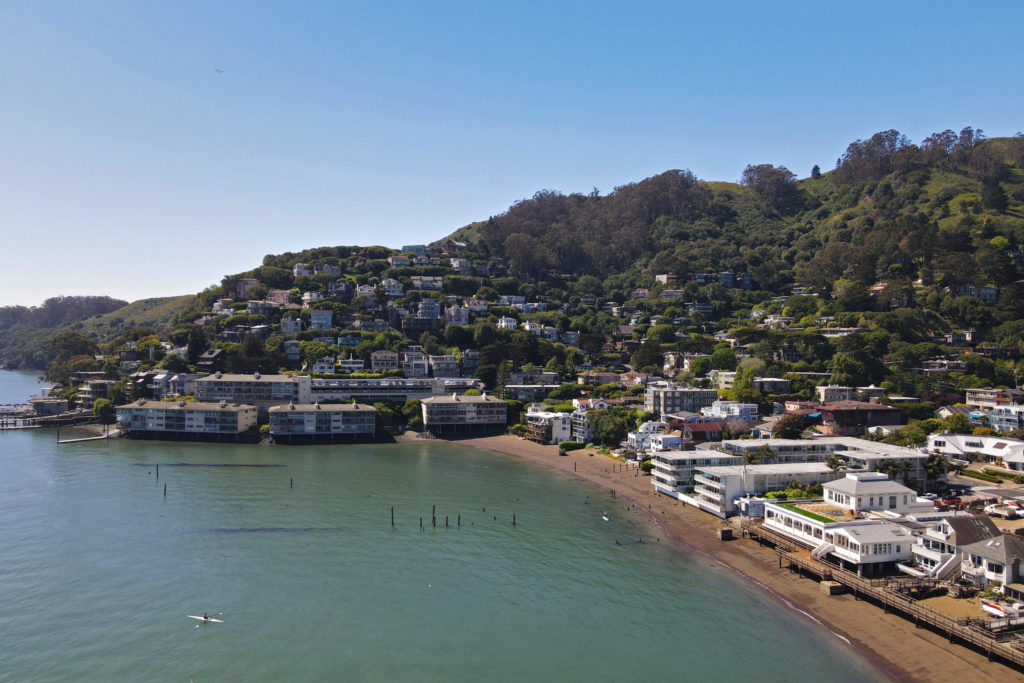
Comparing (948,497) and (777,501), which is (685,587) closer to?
(777,501)

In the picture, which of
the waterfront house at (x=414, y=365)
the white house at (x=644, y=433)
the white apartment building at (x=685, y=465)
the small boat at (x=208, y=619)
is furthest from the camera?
the waterfront house at (x=414, y=365)

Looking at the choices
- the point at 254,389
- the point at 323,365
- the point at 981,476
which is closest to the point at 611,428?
the point at 981,476

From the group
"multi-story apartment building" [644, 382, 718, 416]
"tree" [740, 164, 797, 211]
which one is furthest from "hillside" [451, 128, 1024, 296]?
"multi-story apartment building" [644, 382, 718, 416]

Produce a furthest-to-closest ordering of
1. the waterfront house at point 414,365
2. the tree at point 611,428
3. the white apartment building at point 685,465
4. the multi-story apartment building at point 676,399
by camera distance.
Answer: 1. the waterfront house at point 414,365
2. the multi-story apartment building at point 676,399
3. the tree at point 611,428
4. the white apartment building at point 685,465

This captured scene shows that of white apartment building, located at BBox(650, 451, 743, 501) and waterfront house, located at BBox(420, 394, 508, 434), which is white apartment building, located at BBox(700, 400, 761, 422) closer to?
white apartment building, located at BBox(650, 451, 743, 501)

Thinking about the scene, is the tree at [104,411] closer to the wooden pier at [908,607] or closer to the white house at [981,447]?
the wooden pier at [908,607]

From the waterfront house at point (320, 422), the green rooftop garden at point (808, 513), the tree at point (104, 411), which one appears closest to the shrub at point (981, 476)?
the green rooftop garden at point (808, 513)
